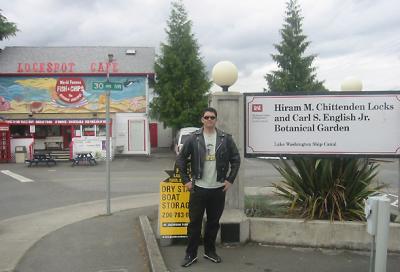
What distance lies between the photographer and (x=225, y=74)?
691 centimetres

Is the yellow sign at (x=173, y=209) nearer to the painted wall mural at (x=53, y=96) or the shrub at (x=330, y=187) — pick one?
the shrub at (x=330, y=187)

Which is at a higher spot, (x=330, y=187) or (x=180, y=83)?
(x=180, y=83)

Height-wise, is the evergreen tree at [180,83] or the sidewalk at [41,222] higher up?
the evergreen tree at [180,83]

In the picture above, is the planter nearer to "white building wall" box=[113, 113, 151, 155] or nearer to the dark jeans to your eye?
the dark jeans

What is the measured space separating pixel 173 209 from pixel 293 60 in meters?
35.1

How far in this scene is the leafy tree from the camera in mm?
32000

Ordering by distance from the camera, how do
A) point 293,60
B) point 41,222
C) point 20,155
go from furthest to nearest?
point 293,60 < point 20,155 < point 41,222

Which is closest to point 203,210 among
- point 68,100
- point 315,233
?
point 315,233

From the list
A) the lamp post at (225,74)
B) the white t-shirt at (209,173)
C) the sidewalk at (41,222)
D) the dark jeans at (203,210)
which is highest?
the lamp post at (225,74)

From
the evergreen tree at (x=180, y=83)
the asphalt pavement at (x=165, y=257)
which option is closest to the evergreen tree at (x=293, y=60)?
the evergreen tree at (x=180, y=83)

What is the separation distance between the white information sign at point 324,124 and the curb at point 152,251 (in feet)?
6.49

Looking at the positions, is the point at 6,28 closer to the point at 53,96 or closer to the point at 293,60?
the point at 53,96

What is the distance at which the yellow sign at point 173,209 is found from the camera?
662 cm

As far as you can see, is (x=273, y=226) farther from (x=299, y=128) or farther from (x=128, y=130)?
(x=128, y=130)
